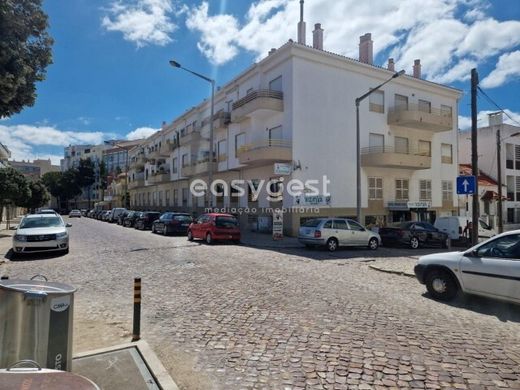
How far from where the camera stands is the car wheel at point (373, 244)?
17094 mm

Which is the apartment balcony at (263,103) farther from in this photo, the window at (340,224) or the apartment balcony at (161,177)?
the apartment balcony at (161,177)

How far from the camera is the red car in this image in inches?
714

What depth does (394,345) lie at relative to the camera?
4816 millimetres

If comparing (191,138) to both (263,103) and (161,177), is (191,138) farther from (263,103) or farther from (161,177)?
(263,103)

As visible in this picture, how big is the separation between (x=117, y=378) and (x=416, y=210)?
2854 centimetres

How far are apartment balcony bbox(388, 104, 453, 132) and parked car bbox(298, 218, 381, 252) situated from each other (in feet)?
42.9

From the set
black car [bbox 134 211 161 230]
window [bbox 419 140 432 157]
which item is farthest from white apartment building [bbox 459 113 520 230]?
black car [bbox 134 211 161 230]

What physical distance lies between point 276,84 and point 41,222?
1644 centimetres

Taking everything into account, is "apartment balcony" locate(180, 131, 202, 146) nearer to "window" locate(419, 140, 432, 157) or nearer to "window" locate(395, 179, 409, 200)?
"window" locate(395, 179, 409, 200)

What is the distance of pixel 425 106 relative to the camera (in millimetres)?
30094

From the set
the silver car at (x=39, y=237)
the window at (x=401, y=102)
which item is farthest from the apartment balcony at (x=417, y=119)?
the silver car at (x=39, y=237)

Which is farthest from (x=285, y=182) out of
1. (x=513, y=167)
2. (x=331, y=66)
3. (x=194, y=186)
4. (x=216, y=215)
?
(x=513, y=167)

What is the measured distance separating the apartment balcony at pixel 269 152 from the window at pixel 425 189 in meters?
13.0

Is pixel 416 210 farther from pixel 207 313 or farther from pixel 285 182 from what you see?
pixel 207 313
